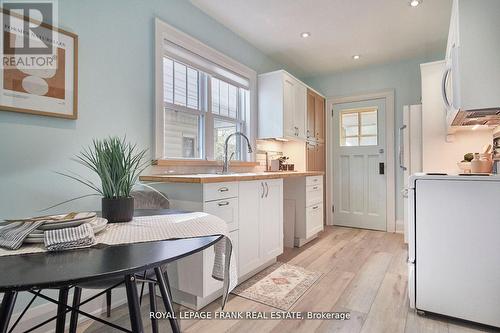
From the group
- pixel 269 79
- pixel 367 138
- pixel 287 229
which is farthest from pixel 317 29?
pixel 287 229

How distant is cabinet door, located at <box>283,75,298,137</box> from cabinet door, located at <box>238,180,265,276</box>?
126cm

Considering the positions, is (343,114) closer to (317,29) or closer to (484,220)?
(317,29)

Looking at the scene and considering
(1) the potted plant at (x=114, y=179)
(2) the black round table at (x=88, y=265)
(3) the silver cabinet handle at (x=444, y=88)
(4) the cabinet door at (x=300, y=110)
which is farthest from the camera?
(4) the cabinet door at (x=300, y=110)

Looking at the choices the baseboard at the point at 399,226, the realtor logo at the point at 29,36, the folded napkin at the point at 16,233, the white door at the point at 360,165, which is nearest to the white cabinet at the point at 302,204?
the white door at the point at 360,165

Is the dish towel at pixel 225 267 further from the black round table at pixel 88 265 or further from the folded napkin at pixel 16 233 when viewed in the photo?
the folded napkin at pixel 16 233

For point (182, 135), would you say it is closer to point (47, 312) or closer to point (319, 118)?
point (47, 312)

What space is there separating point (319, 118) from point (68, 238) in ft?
13.3

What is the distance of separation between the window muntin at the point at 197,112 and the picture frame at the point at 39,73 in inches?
31.1

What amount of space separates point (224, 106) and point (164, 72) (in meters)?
0.83

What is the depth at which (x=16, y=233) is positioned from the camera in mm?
747

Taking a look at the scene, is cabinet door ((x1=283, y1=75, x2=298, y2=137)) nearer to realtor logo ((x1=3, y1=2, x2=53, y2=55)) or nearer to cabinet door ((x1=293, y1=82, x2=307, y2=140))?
cabinet door ((x1=293, y1=82, x2=307, y2=140))

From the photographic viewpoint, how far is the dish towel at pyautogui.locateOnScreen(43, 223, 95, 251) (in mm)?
718

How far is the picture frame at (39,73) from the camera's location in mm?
1491

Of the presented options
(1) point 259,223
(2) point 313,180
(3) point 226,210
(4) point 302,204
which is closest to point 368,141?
(2) point 313,180
